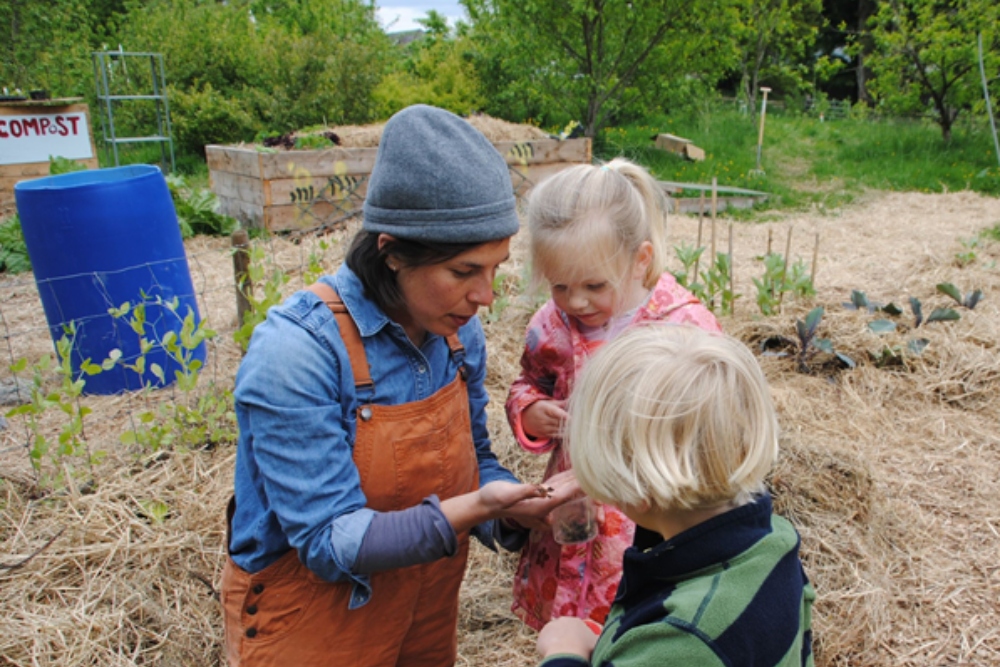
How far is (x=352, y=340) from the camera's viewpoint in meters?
1.41

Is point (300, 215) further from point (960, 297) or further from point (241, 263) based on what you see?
point (960, 297)

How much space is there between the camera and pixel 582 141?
8859 mm

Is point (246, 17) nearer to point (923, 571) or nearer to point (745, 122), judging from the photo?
point (745, 122)

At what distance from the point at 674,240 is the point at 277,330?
6.76m

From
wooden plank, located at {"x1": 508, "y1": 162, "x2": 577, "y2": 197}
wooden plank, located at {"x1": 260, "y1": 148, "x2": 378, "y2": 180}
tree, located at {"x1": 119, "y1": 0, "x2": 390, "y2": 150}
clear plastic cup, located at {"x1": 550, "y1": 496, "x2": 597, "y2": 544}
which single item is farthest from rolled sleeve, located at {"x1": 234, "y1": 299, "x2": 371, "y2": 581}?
tree, located at {"x1": 119, "y1": 0, "x2": 390, "y2": 150}

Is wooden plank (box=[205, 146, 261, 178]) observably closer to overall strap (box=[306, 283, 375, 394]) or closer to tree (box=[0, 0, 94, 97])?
overall strap (box=[306, 283, 375, 394])

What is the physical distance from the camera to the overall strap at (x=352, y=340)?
1404mm

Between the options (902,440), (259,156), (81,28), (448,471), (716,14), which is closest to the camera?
(448,471)

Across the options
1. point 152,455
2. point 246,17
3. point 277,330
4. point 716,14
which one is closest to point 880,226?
point 716,14

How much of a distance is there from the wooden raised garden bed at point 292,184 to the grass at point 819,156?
175 inches

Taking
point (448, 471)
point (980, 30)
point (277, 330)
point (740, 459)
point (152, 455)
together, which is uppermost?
point (980, 30)

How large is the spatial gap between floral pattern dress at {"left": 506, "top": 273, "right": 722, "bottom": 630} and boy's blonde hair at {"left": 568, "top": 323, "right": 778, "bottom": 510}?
549 millimetres

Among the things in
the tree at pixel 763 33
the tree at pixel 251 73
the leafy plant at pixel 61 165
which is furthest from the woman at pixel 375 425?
the tree at pixel 251 73

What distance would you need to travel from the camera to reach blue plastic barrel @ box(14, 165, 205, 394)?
3939 millimetres
